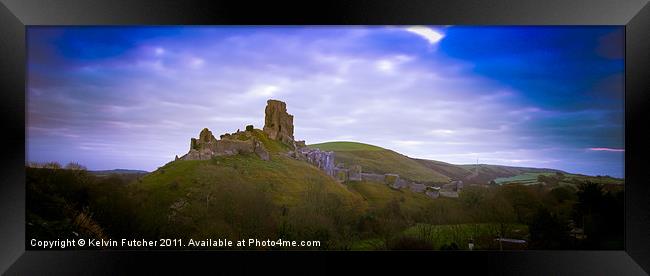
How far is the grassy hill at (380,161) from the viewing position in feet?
17.7

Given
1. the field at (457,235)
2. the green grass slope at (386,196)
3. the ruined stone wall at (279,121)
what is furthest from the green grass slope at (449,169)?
the ruined stone wall at (279,121)

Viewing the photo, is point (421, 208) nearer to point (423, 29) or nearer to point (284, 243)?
point (284, 243)

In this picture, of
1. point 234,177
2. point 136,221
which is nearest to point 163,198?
point 136,221

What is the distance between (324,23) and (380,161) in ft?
6.17

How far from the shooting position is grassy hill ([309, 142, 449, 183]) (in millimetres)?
5398

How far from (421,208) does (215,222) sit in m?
2.67

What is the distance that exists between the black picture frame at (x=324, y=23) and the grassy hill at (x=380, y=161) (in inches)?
38.6

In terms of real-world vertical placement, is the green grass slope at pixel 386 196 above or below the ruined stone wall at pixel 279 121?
below

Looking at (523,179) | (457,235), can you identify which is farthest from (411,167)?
(523,179)

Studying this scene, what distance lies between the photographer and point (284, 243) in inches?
212

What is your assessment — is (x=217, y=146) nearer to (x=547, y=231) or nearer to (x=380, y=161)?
(x=380, y=161)

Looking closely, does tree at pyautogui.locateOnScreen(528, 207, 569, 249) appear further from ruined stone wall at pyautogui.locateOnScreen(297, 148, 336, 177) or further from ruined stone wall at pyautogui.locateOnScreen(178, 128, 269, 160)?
ruined stone wall at pyautogui.locateOnScreen(178, 128, 269, 160)

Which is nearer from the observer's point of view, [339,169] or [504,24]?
[504,24]

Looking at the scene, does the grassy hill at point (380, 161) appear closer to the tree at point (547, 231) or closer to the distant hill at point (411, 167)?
the distant hill at point (411, 167)
